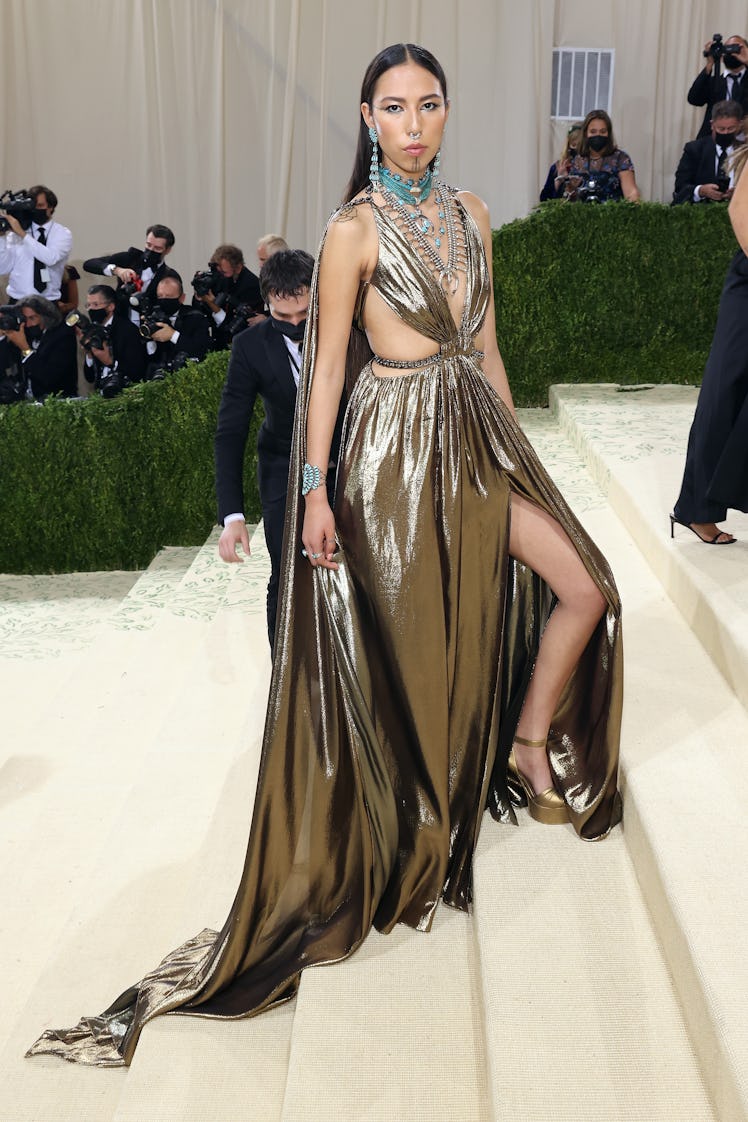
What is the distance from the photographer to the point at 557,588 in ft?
7.00

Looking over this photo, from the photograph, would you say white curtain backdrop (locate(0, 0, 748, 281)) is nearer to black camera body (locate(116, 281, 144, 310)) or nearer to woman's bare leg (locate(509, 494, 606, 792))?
black camera body (locate(116, 281, 144, 310))

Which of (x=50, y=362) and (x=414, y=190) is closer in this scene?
(x=414, y=190)

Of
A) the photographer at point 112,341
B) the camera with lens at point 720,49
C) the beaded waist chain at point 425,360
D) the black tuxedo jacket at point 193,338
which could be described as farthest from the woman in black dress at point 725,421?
the camera with lens at point 720,49

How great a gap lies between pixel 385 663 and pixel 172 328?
196 inches

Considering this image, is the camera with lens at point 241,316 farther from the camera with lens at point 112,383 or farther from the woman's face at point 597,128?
the woman's face at point 597,128

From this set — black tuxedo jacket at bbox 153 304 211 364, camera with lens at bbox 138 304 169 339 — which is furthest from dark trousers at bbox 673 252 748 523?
camera with lens at bbox 138 304 169 339

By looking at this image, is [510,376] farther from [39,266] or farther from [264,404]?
[264,404]

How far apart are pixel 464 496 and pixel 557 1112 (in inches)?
41.4

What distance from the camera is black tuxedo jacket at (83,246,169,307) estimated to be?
6.88 m

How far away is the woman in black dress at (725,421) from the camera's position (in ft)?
10.5

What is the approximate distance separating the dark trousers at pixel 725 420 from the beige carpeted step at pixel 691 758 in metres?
0.19

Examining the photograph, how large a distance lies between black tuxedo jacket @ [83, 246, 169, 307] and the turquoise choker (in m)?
5.04

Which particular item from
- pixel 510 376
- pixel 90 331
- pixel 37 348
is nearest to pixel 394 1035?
pixel 510 376

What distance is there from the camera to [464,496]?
211 centimetres
